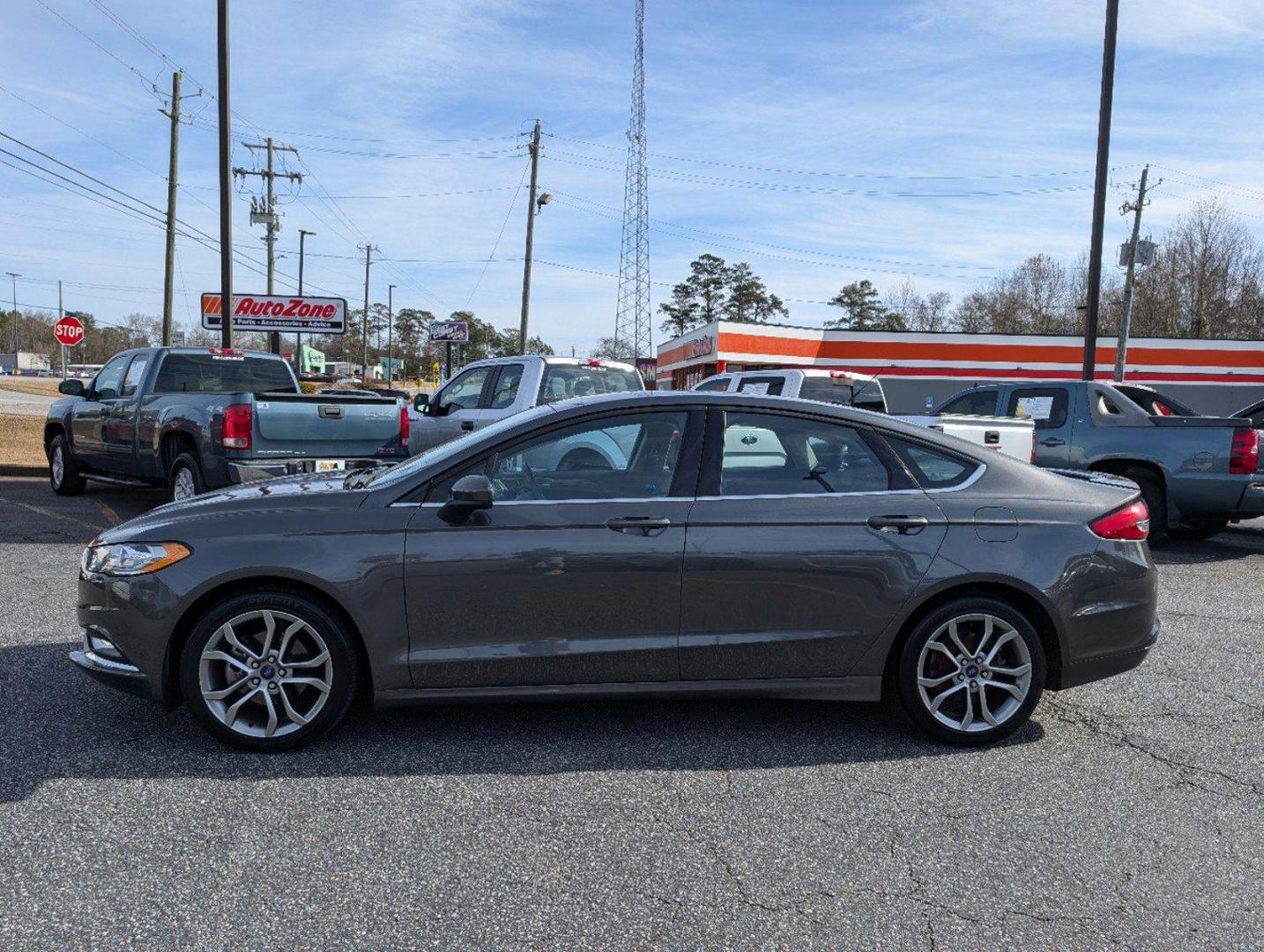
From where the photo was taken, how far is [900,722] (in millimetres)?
4617

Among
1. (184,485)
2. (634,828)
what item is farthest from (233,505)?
(184,485)

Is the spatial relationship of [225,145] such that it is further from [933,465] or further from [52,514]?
[933,465]

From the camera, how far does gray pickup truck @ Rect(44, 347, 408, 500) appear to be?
9141 millimetres

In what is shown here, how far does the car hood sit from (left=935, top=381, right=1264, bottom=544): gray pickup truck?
7.17 m

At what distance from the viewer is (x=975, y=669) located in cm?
438

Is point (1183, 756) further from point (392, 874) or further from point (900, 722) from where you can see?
point (392, 874)

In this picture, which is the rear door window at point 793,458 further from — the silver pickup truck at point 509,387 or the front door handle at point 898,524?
the silver pickup truck at point 509,387

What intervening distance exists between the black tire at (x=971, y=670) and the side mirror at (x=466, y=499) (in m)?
1.95

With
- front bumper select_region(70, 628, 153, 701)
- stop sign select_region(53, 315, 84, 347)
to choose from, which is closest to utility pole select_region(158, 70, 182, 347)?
stop sign select_region(53, 315, 84, 347)

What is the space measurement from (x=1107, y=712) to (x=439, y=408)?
8794mm

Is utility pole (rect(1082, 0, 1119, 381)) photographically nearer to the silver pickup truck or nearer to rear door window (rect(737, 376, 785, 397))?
rear door window (rect(737, 376, 785, 397))

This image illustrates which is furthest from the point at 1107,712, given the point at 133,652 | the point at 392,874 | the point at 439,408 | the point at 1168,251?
the point at 1168,251

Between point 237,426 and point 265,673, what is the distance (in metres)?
5.52

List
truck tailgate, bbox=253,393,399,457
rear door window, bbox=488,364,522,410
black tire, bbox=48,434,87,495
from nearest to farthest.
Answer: truck tailgate, bbox=253,393,399,457
rear door window, bbox=488,364,522,410
black tire, bbox=48,434,87,495
